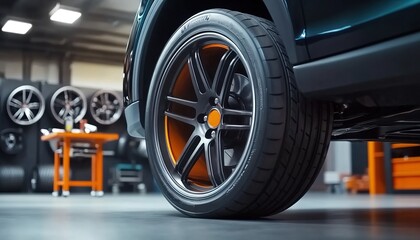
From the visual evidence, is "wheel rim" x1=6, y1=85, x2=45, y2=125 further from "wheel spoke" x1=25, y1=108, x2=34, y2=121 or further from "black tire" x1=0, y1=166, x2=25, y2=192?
"black tire" x1=0, y1=166, x2=25, y2=192

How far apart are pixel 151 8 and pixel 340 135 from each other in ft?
3.09

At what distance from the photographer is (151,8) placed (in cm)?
213

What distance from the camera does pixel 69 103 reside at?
1164 cm

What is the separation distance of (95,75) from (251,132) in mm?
14178

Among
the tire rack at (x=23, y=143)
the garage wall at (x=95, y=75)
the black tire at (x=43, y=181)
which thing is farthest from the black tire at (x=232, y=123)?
the garage wall at (x=95, y=75)

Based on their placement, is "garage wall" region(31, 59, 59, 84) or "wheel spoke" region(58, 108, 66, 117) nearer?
"wheel spoke" region(58, 108, 66, 117)

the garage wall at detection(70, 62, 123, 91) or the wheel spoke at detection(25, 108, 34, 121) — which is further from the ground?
the garage wall at detection(70, 62, 123, 91)

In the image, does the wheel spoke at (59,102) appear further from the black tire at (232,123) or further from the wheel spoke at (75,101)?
the black tire at (232,123)

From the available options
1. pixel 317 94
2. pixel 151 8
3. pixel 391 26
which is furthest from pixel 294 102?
pixel 151 8

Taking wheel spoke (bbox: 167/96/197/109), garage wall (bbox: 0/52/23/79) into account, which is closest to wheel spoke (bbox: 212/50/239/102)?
wheel spoke (bbox: 167/96/197/109)

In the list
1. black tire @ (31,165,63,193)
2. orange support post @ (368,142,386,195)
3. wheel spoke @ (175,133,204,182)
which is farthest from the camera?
black tire @ (31,165,63,193)

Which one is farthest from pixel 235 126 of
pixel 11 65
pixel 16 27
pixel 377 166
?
pixel 11 65

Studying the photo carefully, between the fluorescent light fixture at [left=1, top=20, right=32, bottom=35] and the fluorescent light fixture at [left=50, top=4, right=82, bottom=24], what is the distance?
0.97 meters

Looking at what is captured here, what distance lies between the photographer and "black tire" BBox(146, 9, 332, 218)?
152 cm
